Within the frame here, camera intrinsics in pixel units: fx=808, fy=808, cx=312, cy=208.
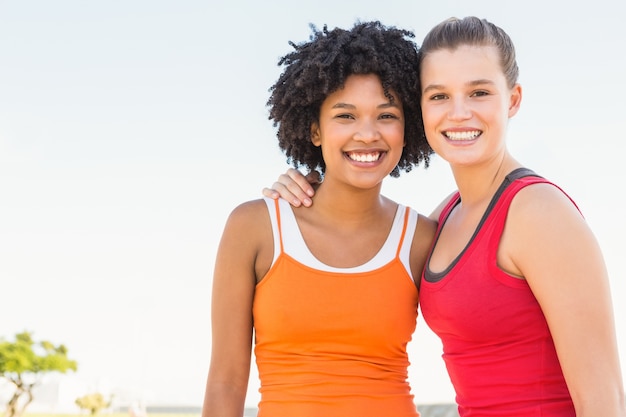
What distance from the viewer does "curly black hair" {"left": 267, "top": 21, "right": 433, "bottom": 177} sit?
10.2 ft

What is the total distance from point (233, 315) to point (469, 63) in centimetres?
126

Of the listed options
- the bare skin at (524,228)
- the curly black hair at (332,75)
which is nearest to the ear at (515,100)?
the bare skin at (524,228)

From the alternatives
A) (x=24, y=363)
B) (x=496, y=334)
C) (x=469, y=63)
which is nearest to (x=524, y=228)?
(x=496, y=334)

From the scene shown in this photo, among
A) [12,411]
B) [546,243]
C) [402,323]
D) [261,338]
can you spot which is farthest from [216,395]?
[12,411]

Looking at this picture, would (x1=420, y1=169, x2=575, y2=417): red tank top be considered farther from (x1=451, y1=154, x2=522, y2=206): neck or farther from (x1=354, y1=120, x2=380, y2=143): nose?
(x1=354, y1=120, x2=380, y2=143): nose

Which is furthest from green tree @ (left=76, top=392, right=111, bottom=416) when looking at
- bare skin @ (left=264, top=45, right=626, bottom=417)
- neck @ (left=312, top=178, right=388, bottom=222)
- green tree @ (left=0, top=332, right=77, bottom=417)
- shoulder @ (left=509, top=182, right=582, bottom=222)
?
shoulder @ (left=509, top=182, right=582, bottom=222)

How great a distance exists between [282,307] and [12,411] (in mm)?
25634

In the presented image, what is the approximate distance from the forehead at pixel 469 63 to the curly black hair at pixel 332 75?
23cm

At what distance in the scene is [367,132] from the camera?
9.89 feet

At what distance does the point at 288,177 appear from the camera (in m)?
3.37

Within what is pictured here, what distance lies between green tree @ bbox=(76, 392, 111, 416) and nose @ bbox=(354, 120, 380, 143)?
2606 centimetres

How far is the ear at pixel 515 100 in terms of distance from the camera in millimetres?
3006

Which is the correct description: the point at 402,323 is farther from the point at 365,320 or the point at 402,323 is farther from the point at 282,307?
the point at 282,307

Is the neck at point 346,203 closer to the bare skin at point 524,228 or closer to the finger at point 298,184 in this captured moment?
the finger at point 298,184
